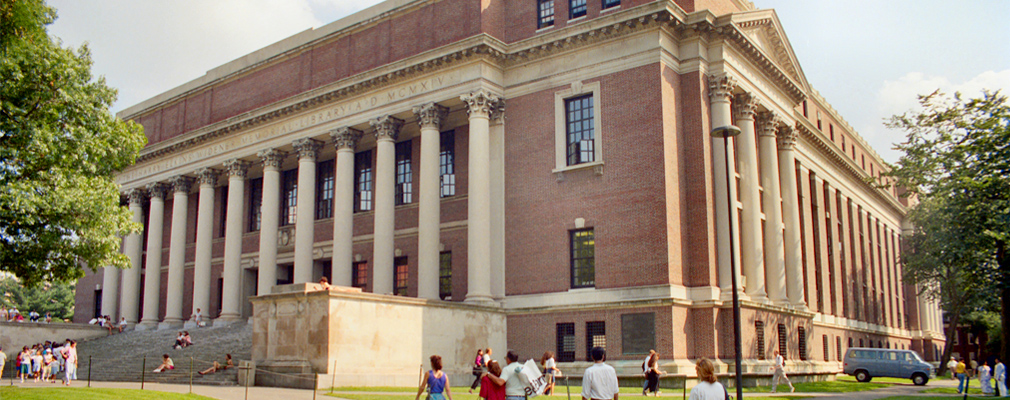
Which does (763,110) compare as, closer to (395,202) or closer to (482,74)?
(482,74)

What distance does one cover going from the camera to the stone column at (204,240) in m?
47.5

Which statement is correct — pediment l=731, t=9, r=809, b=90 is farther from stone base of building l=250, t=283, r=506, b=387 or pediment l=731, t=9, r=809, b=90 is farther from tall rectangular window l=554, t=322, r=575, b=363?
stone base of building l=250, t=283, r=506, b=387

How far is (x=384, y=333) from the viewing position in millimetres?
28984

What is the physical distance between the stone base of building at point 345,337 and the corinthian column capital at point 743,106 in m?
15.3

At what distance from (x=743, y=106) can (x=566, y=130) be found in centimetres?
813

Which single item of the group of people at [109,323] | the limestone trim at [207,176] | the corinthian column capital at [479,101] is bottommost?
the group of people at [109,323]

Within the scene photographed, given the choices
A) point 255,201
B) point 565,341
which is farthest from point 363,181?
point 565,341

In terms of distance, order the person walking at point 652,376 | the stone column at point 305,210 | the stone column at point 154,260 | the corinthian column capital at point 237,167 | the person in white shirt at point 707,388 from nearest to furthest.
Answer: the person in white shirt at point 707,388, the person walking at point 652,376, the stone column at point 305,210, the corinthian column capital at point 237,167, the stone column at point 154,260

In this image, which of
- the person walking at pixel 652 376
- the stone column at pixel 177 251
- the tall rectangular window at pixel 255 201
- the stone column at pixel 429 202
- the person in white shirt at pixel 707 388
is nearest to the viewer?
the person in white shirt at pixel 707 388

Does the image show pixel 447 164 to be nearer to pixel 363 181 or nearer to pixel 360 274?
pixel 363 181

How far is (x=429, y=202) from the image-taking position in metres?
35.8

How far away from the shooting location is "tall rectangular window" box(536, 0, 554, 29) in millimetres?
36062

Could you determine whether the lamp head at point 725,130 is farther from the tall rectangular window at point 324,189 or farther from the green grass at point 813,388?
the tall rectangular window at point 324,189

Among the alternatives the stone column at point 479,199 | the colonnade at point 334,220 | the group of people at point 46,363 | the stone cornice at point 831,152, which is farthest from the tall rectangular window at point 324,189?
the stone cornice at point 831,152
